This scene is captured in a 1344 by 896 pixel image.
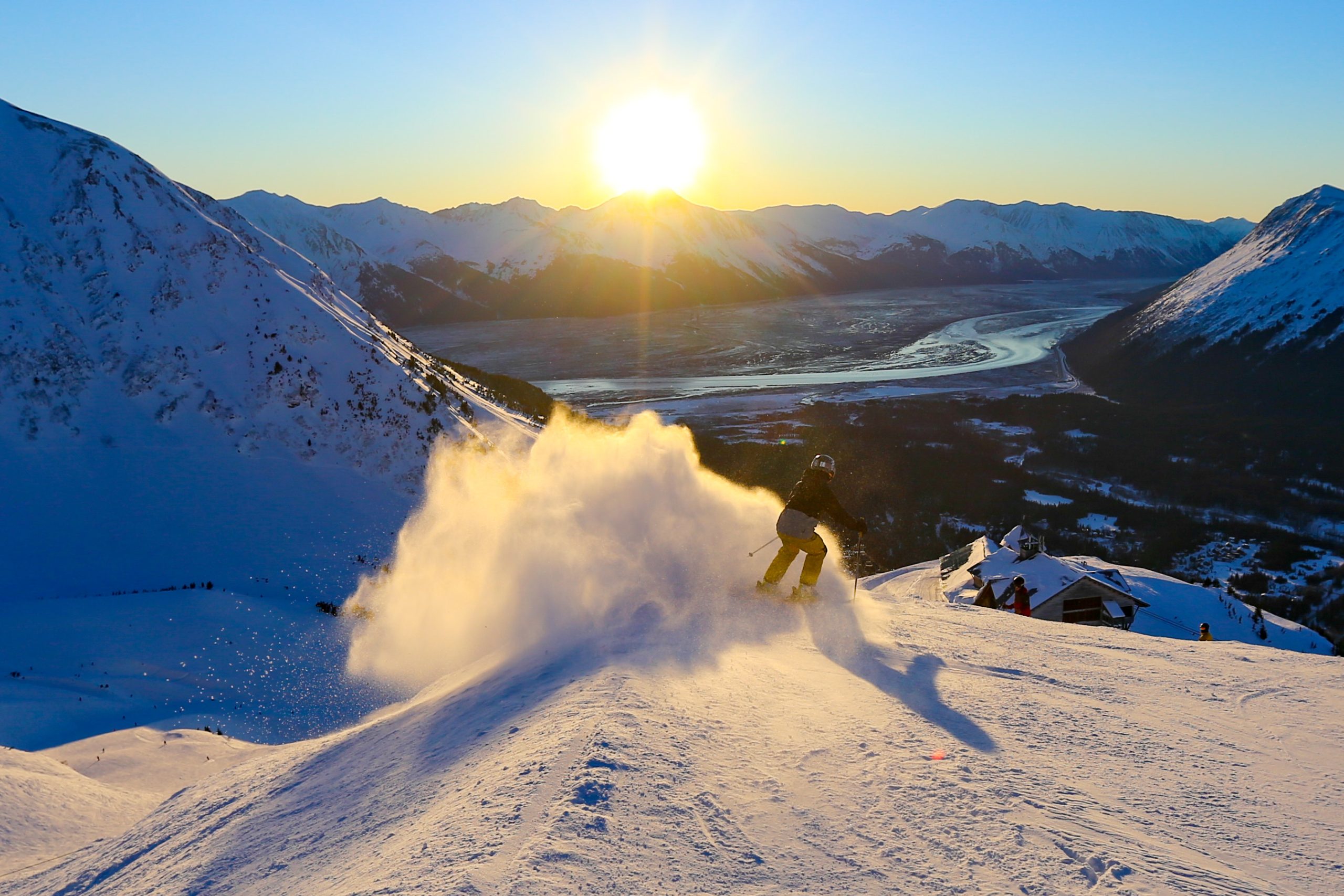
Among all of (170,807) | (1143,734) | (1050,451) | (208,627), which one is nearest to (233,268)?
(208,627)

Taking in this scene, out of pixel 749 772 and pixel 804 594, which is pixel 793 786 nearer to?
pixel 749 772

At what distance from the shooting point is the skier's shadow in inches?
221

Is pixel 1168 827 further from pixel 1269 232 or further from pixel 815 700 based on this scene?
pixel 1269 232

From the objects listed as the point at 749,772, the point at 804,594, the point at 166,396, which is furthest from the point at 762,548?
the point at 166,396

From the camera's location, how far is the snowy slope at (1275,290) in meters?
98.8

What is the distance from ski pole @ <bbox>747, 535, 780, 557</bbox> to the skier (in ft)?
2.79

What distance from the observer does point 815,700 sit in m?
6.17

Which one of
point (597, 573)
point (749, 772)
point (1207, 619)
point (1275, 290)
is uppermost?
point (1275, 290)

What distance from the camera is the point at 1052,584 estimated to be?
31.2m

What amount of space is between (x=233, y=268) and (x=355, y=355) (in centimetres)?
528

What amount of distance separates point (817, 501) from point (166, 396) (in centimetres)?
2095

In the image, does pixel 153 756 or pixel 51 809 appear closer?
pixel 51 809

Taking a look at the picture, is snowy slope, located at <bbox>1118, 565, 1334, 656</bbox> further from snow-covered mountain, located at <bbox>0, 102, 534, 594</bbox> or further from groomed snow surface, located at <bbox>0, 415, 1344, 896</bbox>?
snow-covered mountain, located at <bbox>0, 102, 534, 594</bbox>

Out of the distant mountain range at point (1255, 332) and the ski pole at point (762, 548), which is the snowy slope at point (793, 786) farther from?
the distant mountain range at point (1255, 332)
